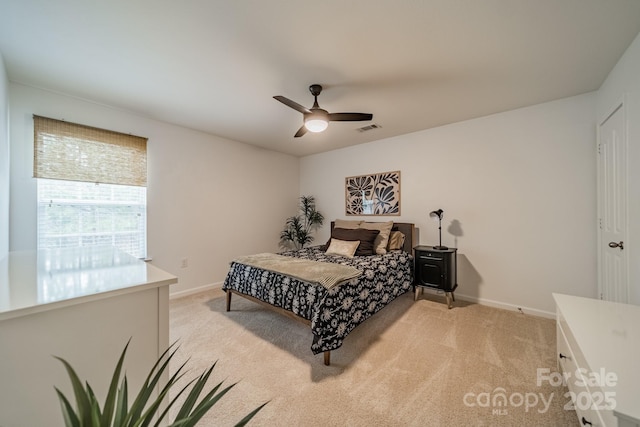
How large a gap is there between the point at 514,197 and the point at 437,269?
1277mm

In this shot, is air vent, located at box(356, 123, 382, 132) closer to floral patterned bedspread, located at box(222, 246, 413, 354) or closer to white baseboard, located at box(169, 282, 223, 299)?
floral patterned bedspread, located at box(222, 246, 413, 354)

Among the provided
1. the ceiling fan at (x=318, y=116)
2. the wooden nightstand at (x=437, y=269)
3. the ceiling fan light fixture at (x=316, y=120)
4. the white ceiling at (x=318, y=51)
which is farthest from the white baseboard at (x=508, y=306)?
the ceiling fan light fixture at (x=316, y=120)

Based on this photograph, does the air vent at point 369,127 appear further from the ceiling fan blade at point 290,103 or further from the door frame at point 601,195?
the door frame at point 601,195

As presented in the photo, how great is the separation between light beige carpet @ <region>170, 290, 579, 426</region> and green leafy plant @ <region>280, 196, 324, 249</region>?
218cm

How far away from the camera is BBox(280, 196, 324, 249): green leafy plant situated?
16.0 feet

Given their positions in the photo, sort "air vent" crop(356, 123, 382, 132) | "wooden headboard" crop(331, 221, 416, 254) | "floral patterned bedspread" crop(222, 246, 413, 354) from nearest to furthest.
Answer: "floral patterned bedspread" crop(222, 246, 413, 354)
"air vent" crop(356, 123, 382, 132)
"wooden headboard" crop(331, 221, 416, 254)

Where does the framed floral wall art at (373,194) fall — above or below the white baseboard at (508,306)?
above

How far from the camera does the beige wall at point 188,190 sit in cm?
239

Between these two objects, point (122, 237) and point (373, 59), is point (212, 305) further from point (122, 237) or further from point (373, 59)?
point (373, 59)

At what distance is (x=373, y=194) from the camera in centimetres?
416

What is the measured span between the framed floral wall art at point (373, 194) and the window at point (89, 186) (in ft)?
10.4

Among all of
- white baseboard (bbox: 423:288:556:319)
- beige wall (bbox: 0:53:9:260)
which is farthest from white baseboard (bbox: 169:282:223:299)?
white baseboard (bbox: 423:288:556:319)

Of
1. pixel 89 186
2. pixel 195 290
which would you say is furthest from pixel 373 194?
pixel 89 186

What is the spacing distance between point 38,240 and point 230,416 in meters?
2.74
